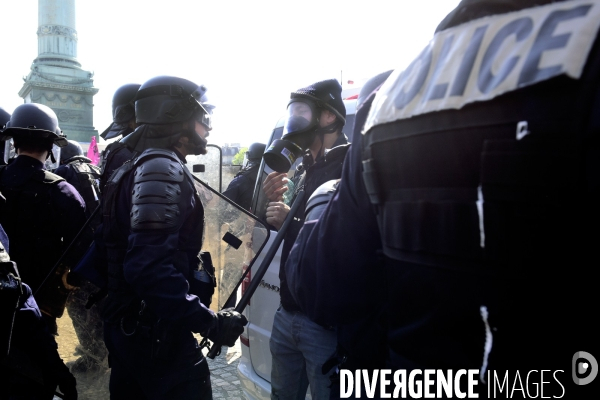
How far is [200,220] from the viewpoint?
235 cm

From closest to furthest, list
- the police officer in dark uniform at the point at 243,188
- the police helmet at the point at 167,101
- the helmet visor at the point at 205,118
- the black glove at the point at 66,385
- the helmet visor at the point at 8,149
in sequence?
the black glove at the point at 66,385 → the police helmet at the point at 167,101 → the helmet visor at the point at 205,118 → the helmet visor at the point at 8,149 → the police officer in dark uniform at the point at 243,188

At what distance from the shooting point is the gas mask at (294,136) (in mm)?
2660

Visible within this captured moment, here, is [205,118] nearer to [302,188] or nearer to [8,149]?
[302,188]

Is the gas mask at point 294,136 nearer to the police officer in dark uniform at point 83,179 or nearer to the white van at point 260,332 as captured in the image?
the white van at point 260,332

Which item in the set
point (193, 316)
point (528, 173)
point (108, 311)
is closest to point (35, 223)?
point (108, 311)

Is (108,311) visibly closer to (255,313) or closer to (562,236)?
(255,313)

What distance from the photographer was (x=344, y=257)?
1.38 meters

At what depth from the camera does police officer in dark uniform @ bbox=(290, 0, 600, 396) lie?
900 mm

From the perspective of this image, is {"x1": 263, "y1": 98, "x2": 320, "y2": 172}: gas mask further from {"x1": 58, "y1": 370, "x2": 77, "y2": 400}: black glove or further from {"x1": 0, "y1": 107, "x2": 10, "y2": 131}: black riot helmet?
{"x1": 0, "y1": 107, "x2": 10, "y2": 131}: black riot helmet

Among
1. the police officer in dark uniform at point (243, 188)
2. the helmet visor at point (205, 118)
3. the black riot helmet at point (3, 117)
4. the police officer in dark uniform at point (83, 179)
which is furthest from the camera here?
the black riot helmet at point (3, 117)


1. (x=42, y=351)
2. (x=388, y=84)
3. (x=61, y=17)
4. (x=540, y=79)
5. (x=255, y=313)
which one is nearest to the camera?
(x=540, y=79)

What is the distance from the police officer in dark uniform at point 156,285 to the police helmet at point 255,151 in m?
3.58

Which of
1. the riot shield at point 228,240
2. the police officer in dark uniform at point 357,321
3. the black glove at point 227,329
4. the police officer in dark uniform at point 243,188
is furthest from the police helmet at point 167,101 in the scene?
the police officer in dark uniform at point 243,188

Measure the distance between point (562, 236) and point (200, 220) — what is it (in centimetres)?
172
